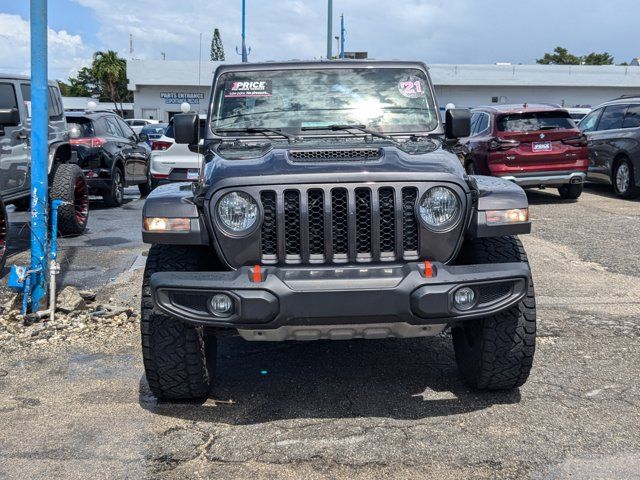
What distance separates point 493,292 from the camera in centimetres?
355

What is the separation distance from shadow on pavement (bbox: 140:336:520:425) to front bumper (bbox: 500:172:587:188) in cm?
748

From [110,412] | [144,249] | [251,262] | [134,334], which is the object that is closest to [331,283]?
[251,262]

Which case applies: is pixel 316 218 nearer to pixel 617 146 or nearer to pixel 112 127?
pixel 112 127

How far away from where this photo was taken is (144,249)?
880cm

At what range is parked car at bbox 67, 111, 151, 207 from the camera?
39.9 feet

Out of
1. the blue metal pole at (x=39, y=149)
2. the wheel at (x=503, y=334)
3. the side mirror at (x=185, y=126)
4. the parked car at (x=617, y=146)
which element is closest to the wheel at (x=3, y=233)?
the blue metal pole at (x=39, y=149)

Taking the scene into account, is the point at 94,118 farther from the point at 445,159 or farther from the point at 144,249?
the point at 445,159

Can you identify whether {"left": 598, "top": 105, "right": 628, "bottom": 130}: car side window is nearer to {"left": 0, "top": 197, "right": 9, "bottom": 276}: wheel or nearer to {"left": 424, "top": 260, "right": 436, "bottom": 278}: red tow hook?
{"left": 0, "top": 197, "right": 9, "bottom": 276}: wheel

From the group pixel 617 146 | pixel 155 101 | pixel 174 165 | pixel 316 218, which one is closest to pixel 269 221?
pixel 316 218

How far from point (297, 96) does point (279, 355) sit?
1.73m

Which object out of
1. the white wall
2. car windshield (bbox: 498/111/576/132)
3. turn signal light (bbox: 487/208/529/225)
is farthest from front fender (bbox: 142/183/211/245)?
the white wall

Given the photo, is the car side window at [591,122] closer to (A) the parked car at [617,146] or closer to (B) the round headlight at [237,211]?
(A) the parked car at [617,146]

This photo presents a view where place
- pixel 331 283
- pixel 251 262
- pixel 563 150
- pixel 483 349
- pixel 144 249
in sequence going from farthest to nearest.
→ 1. pixel 563 150
2. pixel 144 249
3. pixel 483 349
4. pixel 251 262
5. pixel 331 283

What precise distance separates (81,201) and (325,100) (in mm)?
5755
